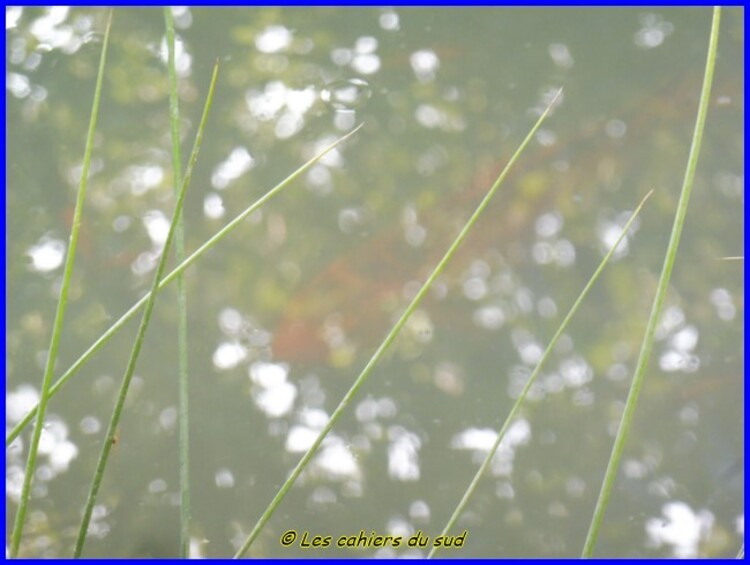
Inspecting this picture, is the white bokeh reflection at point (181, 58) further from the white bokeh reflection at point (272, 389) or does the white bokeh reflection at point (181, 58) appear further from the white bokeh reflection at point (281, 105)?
the white bokeh reflection at point (272, 389)

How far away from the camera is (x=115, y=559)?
100 centimetres

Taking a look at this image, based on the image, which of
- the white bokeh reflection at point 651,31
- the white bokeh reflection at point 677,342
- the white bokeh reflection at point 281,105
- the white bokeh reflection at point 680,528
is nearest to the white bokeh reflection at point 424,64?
the white bokeh reflection at point 281,105

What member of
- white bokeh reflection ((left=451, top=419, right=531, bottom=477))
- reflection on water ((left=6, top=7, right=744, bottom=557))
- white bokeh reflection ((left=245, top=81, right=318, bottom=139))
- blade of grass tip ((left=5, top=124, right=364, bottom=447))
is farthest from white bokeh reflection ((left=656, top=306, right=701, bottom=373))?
blade of grass tip ((left=5, top=124, right=364, bottom=447))

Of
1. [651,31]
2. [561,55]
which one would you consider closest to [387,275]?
[561,55]

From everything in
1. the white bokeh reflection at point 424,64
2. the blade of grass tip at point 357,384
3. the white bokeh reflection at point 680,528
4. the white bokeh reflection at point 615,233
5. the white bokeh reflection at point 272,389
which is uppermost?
the blade of grass tip at point 357,384

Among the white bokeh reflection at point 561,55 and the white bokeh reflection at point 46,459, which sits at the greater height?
the white bokeh reflection at point 561,55

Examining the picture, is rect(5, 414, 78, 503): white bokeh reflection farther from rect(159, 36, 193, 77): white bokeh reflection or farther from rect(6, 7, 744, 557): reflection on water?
rect(159, 36, 193, 77): white bokeh reflection

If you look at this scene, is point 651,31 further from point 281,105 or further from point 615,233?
point 281,105

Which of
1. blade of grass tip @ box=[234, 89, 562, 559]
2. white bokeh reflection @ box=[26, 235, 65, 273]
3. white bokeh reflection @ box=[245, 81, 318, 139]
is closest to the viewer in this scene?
blade of grass tip @ box=[234, 89, 562, 559]

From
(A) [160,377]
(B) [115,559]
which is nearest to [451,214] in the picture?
(A) [160,377]

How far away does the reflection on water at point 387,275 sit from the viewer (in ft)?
3.40

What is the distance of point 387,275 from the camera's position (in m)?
1.17

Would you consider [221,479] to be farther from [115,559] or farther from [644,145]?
[644,145]

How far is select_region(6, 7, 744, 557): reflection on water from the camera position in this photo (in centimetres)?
104
